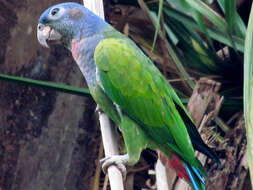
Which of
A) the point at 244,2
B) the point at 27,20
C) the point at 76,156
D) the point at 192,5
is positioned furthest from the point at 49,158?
the point at 244,2

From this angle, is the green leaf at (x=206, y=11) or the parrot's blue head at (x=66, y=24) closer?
the parrot's blue head at (x=66, y=24)

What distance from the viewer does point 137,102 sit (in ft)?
7.38

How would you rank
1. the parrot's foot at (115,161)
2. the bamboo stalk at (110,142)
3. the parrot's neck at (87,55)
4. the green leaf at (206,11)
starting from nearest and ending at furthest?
the bamboo stalk at (110,142) < the parrot's foot at (115,161) < the parrot's neck at (87,55) < the green leaf at (206,11)

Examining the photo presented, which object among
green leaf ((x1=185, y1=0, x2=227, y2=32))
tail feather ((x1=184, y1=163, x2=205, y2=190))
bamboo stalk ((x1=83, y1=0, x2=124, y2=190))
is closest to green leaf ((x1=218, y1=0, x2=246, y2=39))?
green leaf ((x1=185, y1=0, x2=227, y2=32))

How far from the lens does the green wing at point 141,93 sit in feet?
7.27

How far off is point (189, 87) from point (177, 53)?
27 cm

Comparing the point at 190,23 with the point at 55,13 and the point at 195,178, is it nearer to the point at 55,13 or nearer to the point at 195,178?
the point at 55,13

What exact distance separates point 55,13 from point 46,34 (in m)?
0.11

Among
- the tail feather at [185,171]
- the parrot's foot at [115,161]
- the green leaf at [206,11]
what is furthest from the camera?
the green leaf at [206,11]

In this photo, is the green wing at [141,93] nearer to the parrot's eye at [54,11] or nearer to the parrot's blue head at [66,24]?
the parrot's blue head at [66,24]

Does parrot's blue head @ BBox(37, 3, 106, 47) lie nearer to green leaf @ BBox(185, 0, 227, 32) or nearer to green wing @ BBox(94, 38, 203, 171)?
green wing @ BBox(94, 38, 203, 171)

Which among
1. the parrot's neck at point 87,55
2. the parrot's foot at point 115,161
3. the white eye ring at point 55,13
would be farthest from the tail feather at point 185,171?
the white eye ring at point 55,13

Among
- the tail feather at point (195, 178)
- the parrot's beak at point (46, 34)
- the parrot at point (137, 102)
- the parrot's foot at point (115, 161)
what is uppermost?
the parrot's beak at point (46, 34)

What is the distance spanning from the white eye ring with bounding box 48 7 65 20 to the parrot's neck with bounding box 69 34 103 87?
0.51 feet
